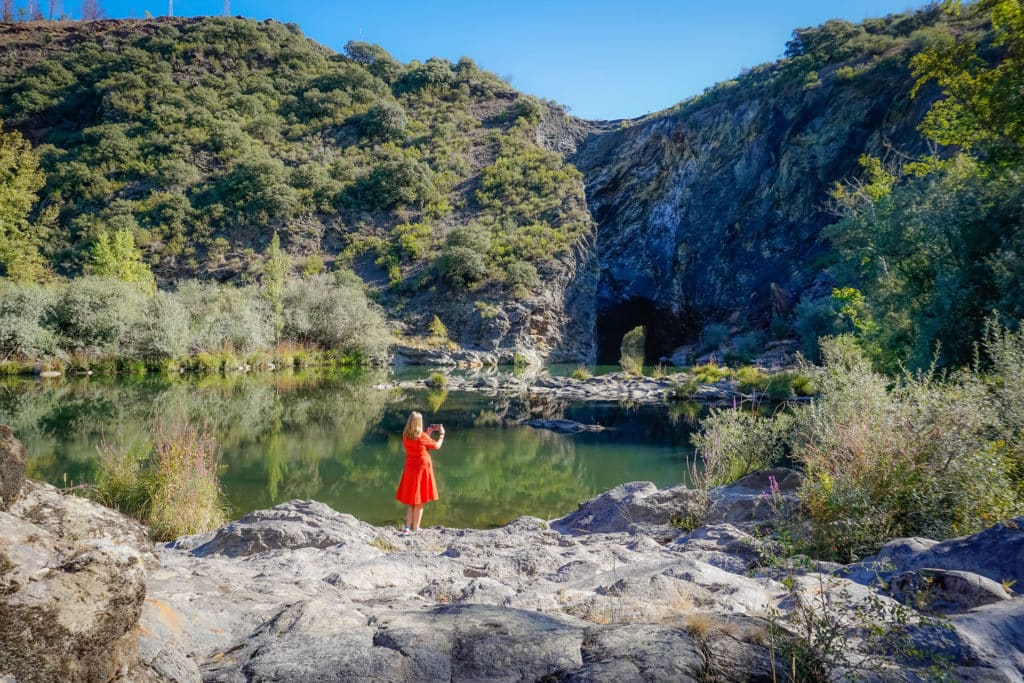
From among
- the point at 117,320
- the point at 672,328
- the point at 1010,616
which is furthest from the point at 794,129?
the point at 1010,616

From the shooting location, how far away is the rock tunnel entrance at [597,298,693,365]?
49.1 m

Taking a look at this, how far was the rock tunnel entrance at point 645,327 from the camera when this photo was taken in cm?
4909

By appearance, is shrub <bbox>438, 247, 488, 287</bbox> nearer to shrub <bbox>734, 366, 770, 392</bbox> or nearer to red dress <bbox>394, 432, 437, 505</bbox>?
shrub <bbox>734, 366, 770, 392</bbox>

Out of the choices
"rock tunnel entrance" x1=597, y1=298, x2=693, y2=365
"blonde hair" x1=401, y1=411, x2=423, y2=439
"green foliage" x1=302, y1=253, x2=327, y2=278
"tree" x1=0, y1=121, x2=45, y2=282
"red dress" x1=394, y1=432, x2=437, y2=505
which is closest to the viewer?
"blonde hair" x1=401, y1=411, x2=423, y2=439

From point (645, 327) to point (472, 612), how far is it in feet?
170

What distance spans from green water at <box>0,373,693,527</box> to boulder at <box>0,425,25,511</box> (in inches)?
219

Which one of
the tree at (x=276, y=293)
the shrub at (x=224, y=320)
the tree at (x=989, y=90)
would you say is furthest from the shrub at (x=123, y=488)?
the tree at (x=276, y=293)

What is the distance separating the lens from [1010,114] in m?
10.4

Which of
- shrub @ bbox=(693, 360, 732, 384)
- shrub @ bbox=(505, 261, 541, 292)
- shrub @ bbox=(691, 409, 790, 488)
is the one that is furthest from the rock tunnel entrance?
shrub @ bbox=(691, 409, 790, 488)

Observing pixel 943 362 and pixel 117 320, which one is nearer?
pixel 943 362

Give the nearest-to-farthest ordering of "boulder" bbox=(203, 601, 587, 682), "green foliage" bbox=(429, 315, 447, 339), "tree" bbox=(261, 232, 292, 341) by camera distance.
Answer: "boulder" bbox=(203, 601, 587, 682) < "tree" bbox=(261, 232, 292, 341) < "green foliage" bbox=(429, 315, 447, 339)

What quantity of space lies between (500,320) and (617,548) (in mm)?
39324

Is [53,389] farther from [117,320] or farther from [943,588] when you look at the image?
[943,588]

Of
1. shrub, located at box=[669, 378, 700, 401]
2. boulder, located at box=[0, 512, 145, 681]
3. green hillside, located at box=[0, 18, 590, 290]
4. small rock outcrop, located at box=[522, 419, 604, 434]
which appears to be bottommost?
small rock outcrop, located at box=[522, 419, 604, 434]
